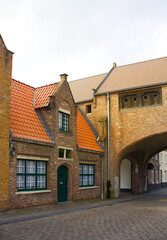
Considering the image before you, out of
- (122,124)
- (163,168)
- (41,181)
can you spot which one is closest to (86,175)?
(122,124)

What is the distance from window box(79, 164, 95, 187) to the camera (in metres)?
20.1

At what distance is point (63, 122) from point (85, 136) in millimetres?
3794

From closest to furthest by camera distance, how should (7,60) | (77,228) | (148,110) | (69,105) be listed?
(77,228) → (7,60) → (69,105) → (148,110)

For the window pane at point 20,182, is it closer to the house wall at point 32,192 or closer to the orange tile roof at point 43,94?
the house wall at point 32,192

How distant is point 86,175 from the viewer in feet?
68.1

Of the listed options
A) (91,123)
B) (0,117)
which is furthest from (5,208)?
(91,123)

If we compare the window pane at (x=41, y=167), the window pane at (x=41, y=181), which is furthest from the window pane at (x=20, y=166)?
the window pane at (x=41, y=181)

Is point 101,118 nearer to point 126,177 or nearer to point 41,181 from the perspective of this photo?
point 41,181

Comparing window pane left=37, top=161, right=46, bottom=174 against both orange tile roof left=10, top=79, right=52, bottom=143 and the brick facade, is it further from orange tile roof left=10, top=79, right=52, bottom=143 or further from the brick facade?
orange tile roof left=10, top=79, right=52, bottom=143

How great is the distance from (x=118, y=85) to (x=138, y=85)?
81.0 inches

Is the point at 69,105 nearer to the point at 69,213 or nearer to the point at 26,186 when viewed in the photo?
the point at 26,186

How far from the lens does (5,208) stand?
43.4ft

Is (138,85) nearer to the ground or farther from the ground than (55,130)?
farther from the ground

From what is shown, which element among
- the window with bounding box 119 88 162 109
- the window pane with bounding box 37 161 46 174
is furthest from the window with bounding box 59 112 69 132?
the window with bounding box 119 88 162 109
